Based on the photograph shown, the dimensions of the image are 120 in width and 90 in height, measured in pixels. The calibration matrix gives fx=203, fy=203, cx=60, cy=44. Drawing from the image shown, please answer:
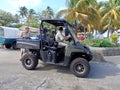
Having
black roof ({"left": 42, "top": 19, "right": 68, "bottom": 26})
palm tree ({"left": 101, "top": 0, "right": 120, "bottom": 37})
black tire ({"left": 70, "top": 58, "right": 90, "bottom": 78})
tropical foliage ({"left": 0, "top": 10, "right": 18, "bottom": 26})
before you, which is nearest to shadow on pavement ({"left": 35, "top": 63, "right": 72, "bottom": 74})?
black tire ({"left": 70, "top": 58, "right": 90, "bottom": 78})

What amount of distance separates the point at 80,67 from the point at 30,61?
83.1 inches

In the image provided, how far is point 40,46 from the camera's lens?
322 inches

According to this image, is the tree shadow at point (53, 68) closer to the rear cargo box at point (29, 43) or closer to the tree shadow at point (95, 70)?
the tree shadow at point (95, 70)

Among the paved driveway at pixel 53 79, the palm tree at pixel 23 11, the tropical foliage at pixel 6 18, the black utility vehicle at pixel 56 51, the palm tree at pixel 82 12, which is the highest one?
the palm tree at pixel 23 11

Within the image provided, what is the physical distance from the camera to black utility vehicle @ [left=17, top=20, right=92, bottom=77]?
764 cm

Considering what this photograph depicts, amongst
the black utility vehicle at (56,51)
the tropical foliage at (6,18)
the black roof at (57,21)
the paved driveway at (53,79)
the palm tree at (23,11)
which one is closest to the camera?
the paved driveway at (53,79)

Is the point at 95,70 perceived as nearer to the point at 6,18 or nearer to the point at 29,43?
the point at 29,43

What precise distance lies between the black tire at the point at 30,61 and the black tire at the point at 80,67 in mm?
1599

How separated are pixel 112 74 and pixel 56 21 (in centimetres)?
316

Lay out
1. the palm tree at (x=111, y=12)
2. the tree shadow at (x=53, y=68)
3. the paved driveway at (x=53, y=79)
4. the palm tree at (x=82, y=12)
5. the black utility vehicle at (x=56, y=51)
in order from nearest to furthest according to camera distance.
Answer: the paved driveway at (x=53, y=79) → the black utility vehicle at (x=56, y=51) → the tree shadow at (x=53, y=68) → the palm tree at (x=82, y=12) → the palm tree at (x=111, y=12)

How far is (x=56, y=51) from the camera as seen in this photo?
26.5ft

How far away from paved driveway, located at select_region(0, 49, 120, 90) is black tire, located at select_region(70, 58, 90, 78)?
0.20m

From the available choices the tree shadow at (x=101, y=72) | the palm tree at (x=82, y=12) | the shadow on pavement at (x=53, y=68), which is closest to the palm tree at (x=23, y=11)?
the palm tree at (x=82, y=12)

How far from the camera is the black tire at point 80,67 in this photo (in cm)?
752
